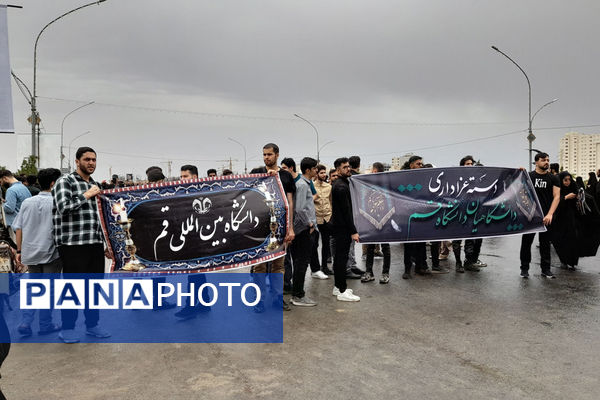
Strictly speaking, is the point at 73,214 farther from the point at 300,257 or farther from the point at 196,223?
the point at 300,257

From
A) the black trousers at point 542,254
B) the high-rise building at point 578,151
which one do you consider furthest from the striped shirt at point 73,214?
the high-rise building at point 578,151

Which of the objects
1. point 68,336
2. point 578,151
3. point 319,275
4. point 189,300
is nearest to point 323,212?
point 319,275

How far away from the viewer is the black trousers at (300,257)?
256 inches

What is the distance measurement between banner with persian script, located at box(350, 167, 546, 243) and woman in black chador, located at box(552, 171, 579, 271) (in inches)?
32.5

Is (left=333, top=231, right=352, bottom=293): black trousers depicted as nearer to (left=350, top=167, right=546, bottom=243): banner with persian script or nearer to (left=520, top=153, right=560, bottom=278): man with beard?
(left=350, top=167, right=546, bottom=243): banner with persian script

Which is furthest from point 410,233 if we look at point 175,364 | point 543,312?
point 175,364

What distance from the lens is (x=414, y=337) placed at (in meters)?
5.18

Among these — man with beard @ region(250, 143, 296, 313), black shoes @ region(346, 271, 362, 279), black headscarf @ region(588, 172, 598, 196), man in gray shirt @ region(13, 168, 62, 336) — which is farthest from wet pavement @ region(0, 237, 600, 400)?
black headscarf @ region(588, 172, 598, 196)

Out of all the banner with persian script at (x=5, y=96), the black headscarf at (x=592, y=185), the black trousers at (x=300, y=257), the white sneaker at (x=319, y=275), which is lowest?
the white sneaker at (x=319, y=275)

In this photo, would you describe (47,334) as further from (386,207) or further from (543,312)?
(543,312)

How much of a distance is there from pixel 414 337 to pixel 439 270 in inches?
157

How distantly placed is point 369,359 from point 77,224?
3.21 metres

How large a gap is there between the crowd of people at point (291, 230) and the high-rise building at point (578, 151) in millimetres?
88868

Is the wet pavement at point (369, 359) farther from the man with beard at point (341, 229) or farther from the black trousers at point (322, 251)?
the black trousers at point (322, 251)
